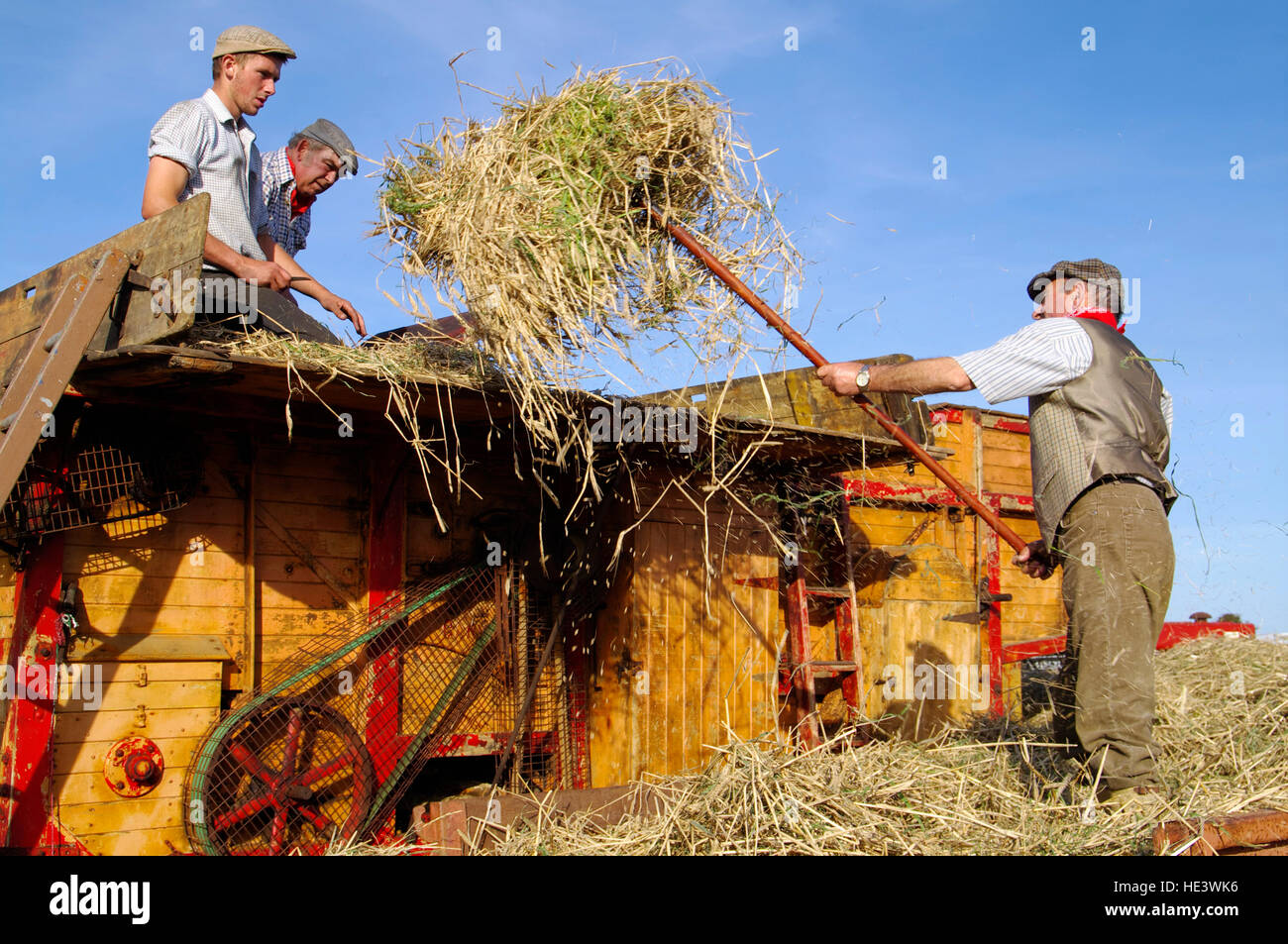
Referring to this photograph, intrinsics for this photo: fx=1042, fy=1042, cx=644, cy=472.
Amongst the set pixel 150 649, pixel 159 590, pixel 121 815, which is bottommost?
pixel 121 815

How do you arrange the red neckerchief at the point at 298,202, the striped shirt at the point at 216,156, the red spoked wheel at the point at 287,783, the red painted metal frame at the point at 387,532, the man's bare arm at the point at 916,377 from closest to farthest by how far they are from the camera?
the man's bare arm at the point at 916,377 → the red spoked wheel at the point at 287,783 → the striped shirt at the point at 216,156 → the red painted metal frame at the point at 387,532 → the red neckerchief at the point at 298,202

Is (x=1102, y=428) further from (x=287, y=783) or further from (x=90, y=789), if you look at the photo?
(x=90, y=789)

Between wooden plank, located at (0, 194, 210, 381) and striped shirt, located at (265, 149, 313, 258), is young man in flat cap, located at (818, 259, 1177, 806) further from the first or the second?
striped shirt, located at (265, 149, 313, 258)

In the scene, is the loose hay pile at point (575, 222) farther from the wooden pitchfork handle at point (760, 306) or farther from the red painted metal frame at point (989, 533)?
the red painted metal frame at point (989, 533)

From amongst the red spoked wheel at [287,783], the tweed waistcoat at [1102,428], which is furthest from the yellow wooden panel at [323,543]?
the tweed waistcoat at [1102,428]

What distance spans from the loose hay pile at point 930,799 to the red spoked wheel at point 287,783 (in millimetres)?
1186

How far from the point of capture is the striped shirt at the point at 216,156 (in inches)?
176

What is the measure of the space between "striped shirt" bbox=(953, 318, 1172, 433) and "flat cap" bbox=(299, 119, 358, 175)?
133 inches

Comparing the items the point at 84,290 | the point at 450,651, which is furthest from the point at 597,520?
the point at 84,290

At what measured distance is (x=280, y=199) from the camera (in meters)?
5.56

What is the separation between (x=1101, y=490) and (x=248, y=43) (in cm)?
416

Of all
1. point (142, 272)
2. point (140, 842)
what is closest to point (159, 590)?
point (140, 842)

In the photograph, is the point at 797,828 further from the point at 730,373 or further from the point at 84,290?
the point at 84,290
